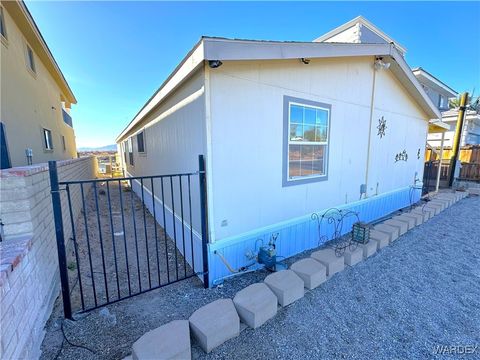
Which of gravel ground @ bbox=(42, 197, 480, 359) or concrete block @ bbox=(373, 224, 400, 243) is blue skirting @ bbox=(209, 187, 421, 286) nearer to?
gravel ground @ bbox=(42, 197, 480, 359)

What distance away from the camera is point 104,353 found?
5.69ft

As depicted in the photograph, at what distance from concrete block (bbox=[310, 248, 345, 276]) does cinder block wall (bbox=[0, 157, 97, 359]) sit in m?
2.98

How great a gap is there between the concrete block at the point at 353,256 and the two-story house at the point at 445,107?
9.48 meters

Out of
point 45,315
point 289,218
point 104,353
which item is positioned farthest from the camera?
point 289,218

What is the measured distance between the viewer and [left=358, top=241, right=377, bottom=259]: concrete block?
3266mm

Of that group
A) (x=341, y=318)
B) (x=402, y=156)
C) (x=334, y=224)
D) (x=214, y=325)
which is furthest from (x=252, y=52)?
(x=402, y=156)

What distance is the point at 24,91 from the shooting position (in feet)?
14.6

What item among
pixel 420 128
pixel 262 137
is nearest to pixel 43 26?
pixel 262 137

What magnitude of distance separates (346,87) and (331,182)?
183cm

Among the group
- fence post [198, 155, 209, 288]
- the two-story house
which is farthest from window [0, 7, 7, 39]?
the two-story house

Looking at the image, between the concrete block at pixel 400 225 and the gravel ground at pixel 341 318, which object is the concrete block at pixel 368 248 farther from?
the concrete block at pixel 400 225

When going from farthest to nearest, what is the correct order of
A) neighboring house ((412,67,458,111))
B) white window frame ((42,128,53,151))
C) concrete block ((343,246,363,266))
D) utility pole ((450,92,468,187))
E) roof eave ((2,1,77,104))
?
neighboring house ((412,67,458,111)), utility pole ((450,92,468,187)), white window frame ((42,128,53,151)), roof eave ((2,1,77,104)), concrete block ((343,246,363,266))

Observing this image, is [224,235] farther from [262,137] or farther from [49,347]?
[49,347]

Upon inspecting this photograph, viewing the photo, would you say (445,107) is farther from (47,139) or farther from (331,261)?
(47,139)
